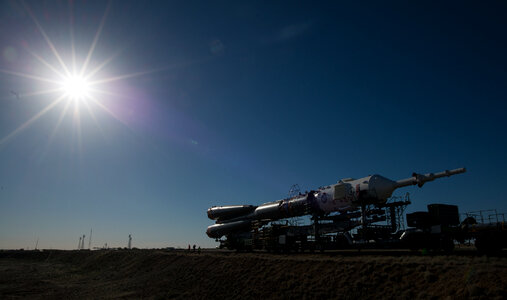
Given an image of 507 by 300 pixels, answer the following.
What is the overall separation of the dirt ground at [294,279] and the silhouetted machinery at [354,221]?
77.5 inches

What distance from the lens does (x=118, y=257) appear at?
45.6 m

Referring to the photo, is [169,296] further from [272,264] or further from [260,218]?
[260,218]

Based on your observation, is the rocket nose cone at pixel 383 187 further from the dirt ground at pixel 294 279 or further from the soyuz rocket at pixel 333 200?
the dirt ground at pixel 294 279

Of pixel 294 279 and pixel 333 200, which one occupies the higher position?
pixel 333 200

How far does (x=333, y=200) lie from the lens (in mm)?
27547

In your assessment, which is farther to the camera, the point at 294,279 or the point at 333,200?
the point at 333,200

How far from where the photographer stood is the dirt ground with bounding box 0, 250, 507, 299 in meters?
12.4

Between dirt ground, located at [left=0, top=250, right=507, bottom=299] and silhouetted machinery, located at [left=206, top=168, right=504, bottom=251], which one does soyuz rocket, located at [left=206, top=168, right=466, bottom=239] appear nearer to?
silhouetted machinery, located at [left=206, top=168, right=504, bottom=251]

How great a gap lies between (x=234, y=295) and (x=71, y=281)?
1007 inches

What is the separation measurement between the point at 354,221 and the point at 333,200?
2546mm

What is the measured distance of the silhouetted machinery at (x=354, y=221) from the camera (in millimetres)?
20172

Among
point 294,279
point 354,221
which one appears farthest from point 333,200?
point 294,279

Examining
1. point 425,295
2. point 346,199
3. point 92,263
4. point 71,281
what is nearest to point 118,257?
point 92,263

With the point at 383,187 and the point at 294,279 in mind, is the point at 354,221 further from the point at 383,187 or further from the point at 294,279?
the point at 294,279
